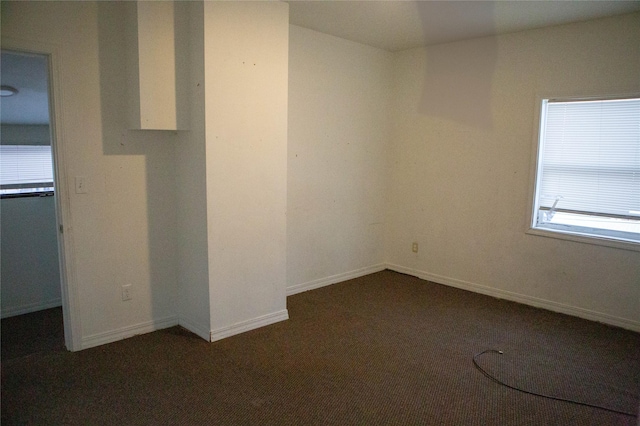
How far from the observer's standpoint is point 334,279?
4.69m

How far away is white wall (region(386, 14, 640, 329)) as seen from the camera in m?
3.65

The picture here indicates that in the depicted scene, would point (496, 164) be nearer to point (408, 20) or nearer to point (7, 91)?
point (408, 20)

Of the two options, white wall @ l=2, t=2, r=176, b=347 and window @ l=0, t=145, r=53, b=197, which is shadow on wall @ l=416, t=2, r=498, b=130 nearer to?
white wall @ l=2, t=2, r=176, b=347

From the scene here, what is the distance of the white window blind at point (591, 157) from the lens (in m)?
3.59

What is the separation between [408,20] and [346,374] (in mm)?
2881

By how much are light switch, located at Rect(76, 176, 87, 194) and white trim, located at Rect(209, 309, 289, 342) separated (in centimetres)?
133

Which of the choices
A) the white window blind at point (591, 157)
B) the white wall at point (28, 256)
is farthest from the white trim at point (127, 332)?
the white window blind at point (591, 157)

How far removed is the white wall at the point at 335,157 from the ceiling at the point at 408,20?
27 centimetres

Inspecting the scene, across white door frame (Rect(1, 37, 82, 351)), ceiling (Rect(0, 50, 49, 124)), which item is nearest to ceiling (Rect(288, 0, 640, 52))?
A: white door frame (Rect(1, 37, 82, 351))

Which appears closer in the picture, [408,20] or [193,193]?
[193,193]

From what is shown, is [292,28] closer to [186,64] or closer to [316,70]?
[316,70]

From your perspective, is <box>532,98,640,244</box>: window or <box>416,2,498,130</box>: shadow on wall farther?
<box>416,2,498,130</box>: shadow on wall

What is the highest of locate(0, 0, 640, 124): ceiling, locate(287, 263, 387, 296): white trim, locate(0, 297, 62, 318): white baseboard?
locate(0, 0, 640, 124): ceiling

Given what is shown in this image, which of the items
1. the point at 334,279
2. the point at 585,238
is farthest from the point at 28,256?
the point at 585,238
